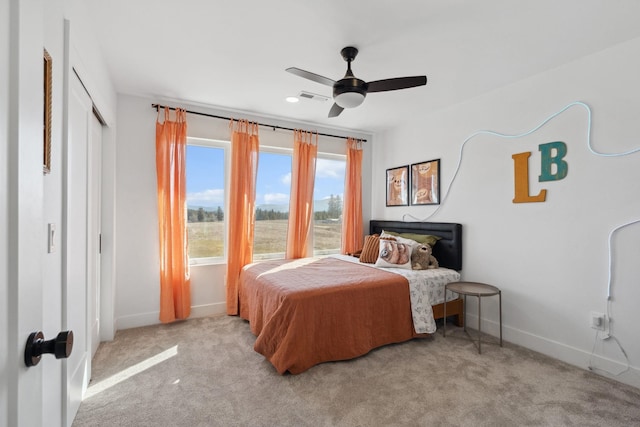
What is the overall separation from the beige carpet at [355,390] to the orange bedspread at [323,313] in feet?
0.39

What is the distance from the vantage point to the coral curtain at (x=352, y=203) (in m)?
4.60

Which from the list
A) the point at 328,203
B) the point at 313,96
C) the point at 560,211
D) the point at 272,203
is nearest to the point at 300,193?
the point at 272,203

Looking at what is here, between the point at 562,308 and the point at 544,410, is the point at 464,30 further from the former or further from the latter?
the point at 544,410

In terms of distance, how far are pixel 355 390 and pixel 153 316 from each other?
2430 millimetres

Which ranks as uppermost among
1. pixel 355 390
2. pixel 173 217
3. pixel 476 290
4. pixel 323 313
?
pixel 173 217

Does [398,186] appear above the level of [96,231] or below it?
above

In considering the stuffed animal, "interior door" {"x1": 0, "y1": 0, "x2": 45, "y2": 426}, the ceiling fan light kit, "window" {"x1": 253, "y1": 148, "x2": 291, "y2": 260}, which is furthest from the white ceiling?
the stuffed animal

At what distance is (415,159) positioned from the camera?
4152mm

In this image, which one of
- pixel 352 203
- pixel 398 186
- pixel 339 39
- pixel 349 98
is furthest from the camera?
pixel 352 203

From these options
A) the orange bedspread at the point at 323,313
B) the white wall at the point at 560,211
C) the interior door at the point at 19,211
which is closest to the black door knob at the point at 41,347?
the interior door at the point at 19,211

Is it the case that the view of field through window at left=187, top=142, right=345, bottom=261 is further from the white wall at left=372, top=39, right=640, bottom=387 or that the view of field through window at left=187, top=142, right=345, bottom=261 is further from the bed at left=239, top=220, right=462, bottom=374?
→ the white wall at left=372, top=39, right=640, bottom=387

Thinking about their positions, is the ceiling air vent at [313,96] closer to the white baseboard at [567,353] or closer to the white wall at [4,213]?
the white wall at [4,213]

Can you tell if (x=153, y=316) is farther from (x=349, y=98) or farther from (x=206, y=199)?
(x=349, y=98)

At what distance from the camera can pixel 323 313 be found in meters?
2.52
